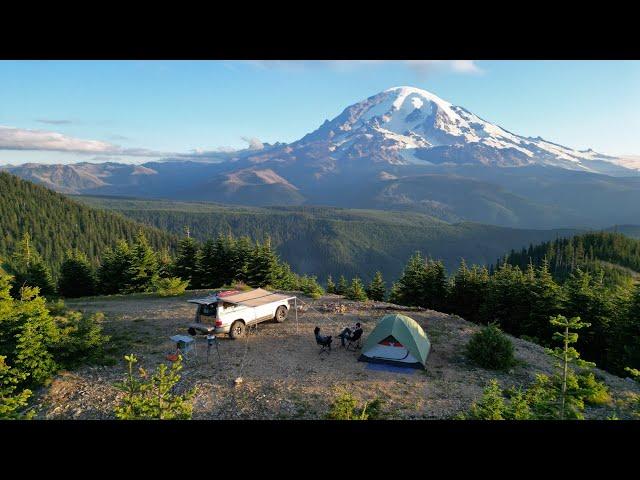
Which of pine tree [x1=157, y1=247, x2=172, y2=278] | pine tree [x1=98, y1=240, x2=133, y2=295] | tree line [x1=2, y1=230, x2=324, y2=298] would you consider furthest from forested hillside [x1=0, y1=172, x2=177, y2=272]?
pine tree [x1=98, y1=240, x2=133, y2=295]

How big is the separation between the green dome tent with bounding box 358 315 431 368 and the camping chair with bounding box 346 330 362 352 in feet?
2.54

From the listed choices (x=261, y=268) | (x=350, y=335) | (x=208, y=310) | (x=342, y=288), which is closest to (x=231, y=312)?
(x=208, y=310)

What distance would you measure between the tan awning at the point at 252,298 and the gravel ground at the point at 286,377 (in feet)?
4.60

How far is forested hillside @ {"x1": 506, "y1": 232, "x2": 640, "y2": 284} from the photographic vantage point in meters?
84.9

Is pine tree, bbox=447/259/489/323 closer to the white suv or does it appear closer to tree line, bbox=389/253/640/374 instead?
tree line, bbox=389/253/640/374

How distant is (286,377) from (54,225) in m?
152

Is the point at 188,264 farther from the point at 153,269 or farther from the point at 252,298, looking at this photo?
the point at 252,298
